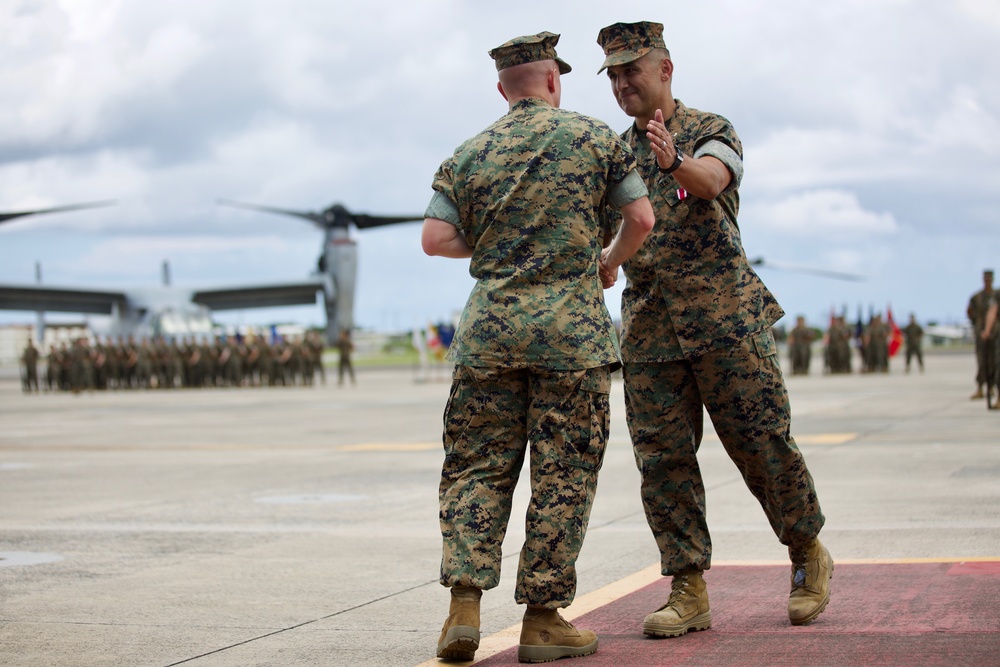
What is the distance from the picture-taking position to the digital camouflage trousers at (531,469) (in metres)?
3.64

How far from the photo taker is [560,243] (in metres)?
3.73

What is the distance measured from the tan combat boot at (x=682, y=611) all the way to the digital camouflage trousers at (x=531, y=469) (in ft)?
1.21

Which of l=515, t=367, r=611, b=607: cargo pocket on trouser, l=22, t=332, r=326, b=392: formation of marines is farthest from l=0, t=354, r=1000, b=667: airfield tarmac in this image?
l=22, t=332, r=326, b=392: formation of marines

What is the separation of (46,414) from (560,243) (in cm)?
2104

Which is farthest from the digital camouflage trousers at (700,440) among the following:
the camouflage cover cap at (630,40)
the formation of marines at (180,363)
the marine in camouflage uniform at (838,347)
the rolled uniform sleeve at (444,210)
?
the formation of marines at (180,363)

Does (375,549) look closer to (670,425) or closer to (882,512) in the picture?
(670,425)

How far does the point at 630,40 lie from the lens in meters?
3.95

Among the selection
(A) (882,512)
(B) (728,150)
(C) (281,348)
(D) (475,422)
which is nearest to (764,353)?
(B) (728,150)

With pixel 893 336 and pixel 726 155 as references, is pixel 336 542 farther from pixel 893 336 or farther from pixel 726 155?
pixel 893 336

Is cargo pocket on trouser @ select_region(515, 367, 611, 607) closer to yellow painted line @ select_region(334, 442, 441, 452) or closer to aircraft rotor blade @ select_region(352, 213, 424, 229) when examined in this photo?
yellow painted line @ select_region(334, 442, 441, 452)

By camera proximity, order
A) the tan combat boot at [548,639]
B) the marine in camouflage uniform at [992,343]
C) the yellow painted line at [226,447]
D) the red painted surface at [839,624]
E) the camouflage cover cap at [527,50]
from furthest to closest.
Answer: the marine in camouflage uniform at [992,343] → the yellow painted line at [226,447] → the camouflage cover cap at [527,50] → the tan combat boot at [548,639] → the red painted surface at [839,624]

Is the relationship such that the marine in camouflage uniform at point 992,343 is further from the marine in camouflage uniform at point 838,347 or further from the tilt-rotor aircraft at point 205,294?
the tilt-rotor aircraft at point 205,294

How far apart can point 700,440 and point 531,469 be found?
2.16ft

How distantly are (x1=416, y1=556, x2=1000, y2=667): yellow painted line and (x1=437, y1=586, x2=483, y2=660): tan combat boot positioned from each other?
0.06 m
